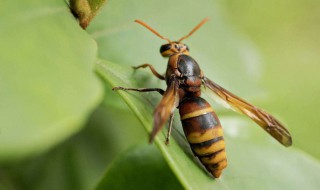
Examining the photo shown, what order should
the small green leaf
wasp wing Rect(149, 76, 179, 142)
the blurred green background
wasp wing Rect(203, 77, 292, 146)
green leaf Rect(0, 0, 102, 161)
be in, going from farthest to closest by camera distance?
wasp wing Rect(203, 77, 292, 146), the small green leaf, wasp wing Rect(149, 76, 179, 142), the blurred green background, green leaf Rect(0, 0, 102, 161)

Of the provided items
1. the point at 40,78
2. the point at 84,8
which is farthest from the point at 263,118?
the point at 40,78

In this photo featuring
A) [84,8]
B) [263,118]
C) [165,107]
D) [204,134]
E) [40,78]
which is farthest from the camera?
[263,118]

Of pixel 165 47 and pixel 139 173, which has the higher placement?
pixel 165 47

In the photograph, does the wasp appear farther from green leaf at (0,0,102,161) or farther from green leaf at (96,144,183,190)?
green leaf at (0,0,102,161)

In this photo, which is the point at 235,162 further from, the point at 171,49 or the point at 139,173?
the point at 171,49

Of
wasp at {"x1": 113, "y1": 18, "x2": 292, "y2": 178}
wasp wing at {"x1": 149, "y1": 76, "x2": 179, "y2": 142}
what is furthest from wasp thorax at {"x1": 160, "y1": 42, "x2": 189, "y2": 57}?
wasp wing at {"x1": 149, "y1": 76, "x2": 179, "y2": 142}

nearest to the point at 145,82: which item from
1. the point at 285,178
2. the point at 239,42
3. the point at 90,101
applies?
the point at 285,178

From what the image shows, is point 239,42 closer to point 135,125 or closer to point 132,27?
point 135,125
